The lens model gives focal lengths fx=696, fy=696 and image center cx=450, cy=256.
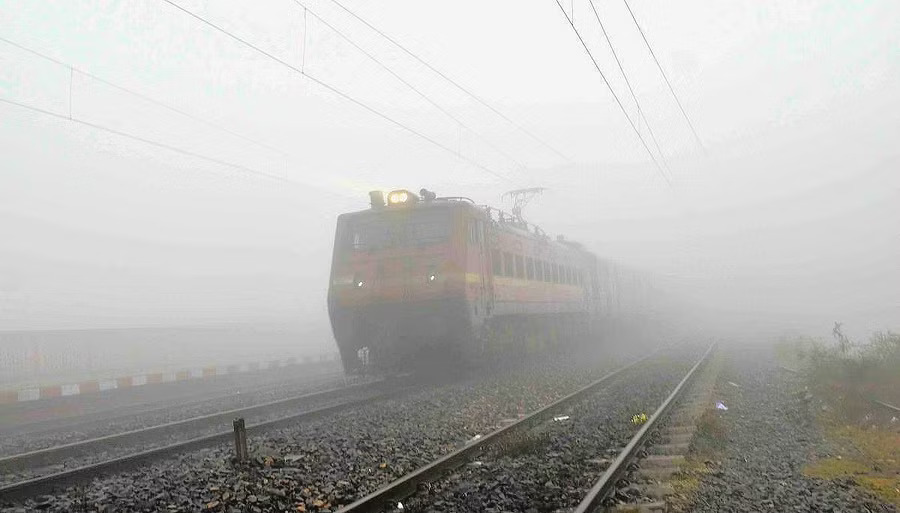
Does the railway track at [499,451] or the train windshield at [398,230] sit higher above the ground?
the train windshield at [398,230]

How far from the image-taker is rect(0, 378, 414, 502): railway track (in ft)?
20.1

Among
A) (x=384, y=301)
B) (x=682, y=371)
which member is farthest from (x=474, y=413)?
(x=682, y=371)

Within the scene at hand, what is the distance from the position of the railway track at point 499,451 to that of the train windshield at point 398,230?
14.2 ft

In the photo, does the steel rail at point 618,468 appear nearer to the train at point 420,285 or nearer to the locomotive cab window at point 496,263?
the train at point 420,285

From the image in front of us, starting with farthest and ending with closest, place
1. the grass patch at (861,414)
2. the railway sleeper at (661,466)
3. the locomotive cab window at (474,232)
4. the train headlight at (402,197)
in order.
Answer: the train headlight at (402,197) < the locomotive cab window at (474,232) < the grass patch at (861,414) < the railway sleeper at (661,466)

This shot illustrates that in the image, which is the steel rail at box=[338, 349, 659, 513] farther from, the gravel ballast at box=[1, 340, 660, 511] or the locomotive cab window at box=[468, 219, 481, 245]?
the locomotive cab window at box=[468, 219, 481, 245]

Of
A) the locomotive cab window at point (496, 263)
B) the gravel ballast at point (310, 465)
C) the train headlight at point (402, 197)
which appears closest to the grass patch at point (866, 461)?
the gravel ballast at point (310, 465)

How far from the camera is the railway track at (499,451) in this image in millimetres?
5180

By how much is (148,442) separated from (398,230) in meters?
6.56

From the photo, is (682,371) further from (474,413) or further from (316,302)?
(316,302)

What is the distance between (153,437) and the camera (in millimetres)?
8961

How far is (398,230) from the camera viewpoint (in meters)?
14.0

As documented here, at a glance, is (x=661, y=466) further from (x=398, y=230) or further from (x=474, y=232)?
(x=398, y=230)

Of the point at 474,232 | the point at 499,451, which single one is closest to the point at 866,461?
the point at 499,451
